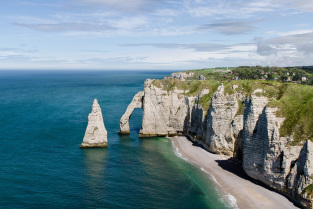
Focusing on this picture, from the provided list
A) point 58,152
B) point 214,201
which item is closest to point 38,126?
point 58,152

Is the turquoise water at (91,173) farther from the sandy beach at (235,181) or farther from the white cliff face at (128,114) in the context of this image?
the white cliff face at (128,114)

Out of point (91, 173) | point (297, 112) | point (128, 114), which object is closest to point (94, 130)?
point (128, 114)

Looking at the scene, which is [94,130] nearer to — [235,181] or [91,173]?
[91,173]

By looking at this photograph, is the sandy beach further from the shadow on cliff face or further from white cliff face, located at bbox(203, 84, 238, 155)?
white cliff face, located at bbox(203, 84, 238, 155)

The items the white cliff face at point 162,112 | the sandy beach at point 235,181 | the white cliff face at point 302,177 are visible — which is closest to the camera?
the white cliff face at point 302,177

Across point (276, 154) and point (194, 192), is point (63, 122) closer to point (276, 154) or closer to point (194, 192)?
point (194, 192)

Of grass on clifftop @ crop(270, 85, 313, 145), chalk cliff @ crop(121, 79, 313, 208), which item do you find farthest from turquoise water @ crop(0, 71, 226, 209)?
grass on clifftop @ crop(270, 85, 313, 145)

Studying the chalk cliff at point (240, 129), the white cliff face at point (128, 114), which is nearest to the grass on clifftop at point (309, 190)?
the chalk cliff at point (240, 129)
